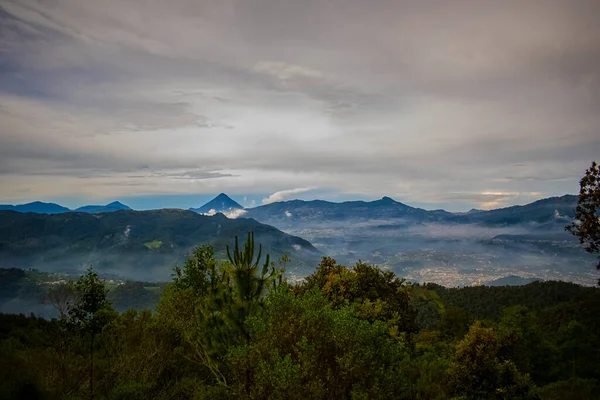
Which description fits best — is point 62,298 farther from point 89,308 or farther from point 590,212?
point 590,212

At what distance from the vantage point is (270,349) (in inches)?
562

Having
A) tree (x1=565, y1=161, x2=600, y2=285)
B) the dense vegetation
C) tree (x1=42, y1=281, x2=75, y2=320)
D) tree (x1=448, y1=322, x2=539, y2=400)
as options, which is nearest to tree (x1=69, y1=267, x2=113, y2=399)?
the dense vegetation

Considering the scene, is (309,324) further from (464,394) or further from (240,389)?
(464,394)

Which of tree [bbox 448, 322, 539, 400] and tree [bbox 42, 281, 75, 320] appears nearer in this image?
tree [bbox 448, 322, 539, 400]

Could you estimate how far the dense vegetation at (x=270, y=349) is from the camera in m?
13.9

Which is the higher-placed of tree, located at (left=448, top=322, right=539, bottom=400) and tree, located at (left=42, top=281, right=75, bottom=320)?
tree, located at (left=42, top=281, right=75, bottom=320)

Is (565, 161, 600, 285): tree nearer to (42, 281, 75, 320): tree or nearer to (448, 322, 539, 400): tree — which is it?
(448, 322, 539, 400): tree

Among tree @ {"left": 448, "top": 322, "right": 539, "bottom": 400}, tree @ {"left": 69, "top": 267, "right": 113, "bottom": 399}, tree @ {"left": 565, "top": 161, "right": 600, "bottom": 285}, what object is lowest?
tree @ {"left": 448, "top": 322, "right": 539, "bottom": 400}

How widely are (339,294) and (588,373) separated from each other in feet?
122

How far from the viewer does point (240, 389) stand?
13.6 metres

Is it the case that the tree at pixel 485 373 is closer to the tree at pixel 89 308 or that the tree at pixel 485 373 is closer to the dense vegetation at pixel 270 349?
the dense vegetation at pixel 270 349

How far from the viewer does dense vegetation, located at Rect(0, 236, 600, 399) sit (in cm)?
1385

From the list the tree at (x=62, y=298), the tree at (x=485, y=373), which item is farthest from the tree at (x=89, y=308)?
the tree at (x=485, y=373)

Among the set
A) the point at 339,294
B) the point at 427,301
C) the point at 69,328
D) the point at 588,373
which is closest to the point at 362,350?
the point at 69,328
